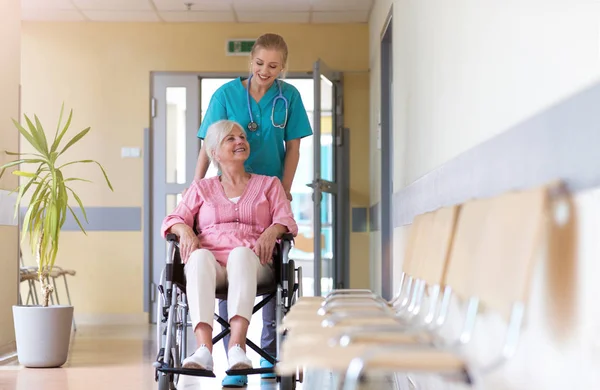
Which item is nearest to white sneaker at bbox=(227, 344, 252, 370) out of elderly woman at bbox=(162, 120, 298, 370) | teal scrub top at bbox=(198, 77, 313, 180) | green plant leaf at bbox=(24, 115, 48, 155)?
elderly woman at bbox=(162, 120, 298, 370)

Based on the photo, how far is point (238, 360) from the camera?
10.5ft

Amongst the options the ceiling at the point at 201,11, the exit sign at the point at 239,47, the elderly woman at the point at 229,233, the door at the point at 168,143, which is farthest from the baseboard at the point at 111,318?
the elderly woman at the point at 229,233

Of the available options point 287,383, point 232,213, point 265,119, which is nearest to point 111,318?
point 265,119

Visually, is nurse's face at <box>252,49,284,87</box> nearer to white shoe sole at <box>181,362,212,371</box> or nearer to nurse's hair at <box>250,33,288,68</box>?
nurse's hair at <box>250,33,288,68</box>

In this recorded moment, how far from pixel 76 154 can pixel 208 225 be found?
4.41 m

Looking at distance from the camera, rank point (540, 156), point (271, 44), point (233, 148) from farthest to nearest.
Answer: point (271, 44)
point (233, 148)
point (540, 156)

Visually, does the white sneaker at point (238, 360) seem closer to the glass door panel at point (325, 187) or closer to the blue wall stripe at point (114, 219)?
the glass door panel at point (325, 187)

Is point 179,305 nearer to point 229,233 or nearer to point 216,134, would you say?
point 229,233

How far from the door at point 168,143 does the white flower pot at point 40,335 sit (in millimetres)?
3039

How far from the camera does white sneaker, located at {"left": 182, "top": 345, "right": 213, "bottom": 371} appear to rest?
123 inches

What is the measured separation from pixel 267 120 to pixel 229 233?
0.71m

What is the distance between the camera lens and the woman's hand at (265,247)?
356 cm

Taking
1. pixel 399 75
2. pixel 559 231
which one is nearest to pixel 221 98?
pixel 399 75

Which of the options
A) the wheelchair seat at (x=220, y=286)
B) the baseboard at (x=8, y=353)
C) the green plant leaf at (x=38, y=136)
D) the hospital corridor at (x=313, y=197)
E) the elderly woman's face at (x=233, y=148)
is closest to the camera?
the hospital corridor at (x=313, y=197)
